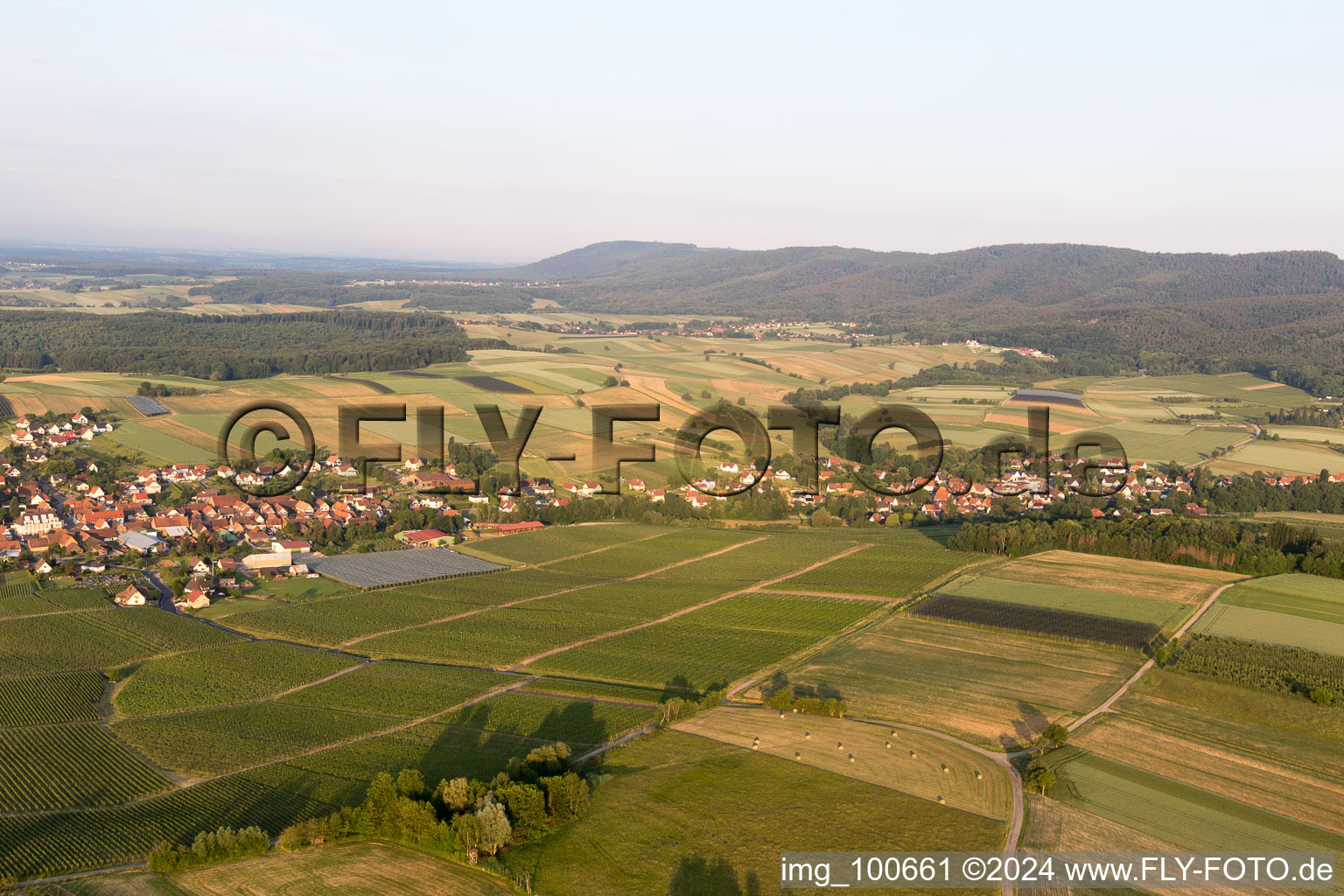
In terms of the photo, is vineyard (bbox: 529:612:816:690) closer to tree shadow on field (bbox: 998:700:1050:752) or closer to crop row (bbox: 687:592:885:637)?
crop row (bbox: 687:592:885:637)

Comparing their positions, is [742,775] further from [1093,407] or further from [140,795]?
[1093,407]

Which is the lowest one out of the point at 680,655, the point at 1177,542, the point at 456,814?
the point at 680,655

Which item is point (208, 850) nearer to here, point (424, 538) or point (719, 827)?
point (719, 827)

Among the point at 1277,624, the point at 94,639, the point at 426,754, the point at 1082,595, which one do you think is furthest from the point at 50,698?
the point at 1277,624

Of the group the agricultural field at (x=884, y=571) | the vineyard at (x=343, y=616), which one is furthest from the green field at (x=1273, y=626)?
the vineyard at (x=343, y=616)

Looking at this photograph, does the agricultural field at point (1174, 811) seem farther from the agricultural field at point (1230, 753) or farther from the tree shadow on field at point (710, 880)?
the tree shadow on field at point (710, 880)
